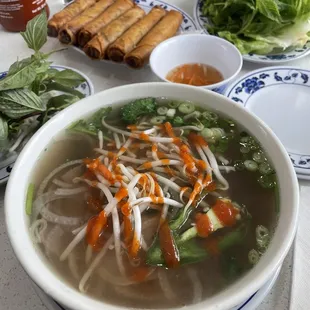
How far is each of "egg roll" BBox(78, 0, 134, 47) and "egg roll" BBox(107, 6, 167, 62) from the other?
0.34 feet

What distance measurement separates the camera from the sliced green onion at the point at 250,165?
955 millimetres

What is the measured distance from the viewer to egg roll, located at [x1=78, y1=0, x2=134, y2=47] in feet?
5.28

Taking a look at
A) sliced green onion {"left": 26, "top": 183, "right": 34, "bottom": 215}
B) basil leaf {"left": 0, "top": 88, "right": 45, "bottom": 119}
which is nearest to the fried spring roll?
basil leaf {"left": 0, "top": 88, "right": 45, "bottom": 119}

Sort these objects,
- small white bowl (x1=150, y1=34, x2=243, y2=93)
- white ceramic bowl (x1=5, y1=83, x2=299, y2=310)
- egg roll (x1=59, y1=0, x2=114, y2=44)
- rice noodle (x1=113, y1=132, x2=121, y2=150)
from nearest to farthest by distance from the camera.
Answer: white ceramic bowl (x1=5, y1=83, x2=299, y2=310) → rice noodle (x1=113, y1=132, x2=121, y2=150) → small white bowl (x1=150, y1=34, x2=243, y2=93) → egg roll (x1=59, y1=0, x2=114, y2=44)

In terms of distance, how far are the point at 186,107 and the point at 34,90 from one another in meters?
0.49

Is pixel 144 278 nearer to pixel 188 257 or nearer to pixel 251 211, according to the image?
pixel 188 257

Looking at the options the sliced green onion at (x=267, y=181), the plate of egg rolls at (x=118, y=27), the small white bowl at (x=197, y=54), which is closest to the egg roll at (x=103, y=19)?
the plate of egg rolls at (x=118, y=27)

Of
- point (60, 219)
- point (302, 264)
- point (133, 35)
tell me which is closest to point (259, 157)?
point (302, 264)

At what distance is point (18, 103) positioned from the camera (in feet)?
3.65

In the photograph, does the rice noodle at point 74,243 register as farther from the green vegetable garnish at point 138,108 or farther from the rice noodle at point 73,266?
the green vegetable garnish at point 138,108

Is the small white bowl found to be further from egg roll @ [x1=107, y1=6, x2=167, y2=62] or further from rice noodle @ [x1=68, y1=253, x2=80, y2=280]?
rice noodle @ [x1=68, y1=253, x2=80, y2=280]

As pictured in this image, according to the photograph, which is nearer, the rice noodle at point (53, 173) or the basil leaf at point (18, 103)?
the rice noodle at point (53, 173)

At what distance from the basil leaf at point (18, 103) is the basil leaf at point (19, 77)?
0.02 metres

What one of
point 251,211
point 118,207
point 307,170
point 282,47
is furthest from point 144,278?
point 282,47
